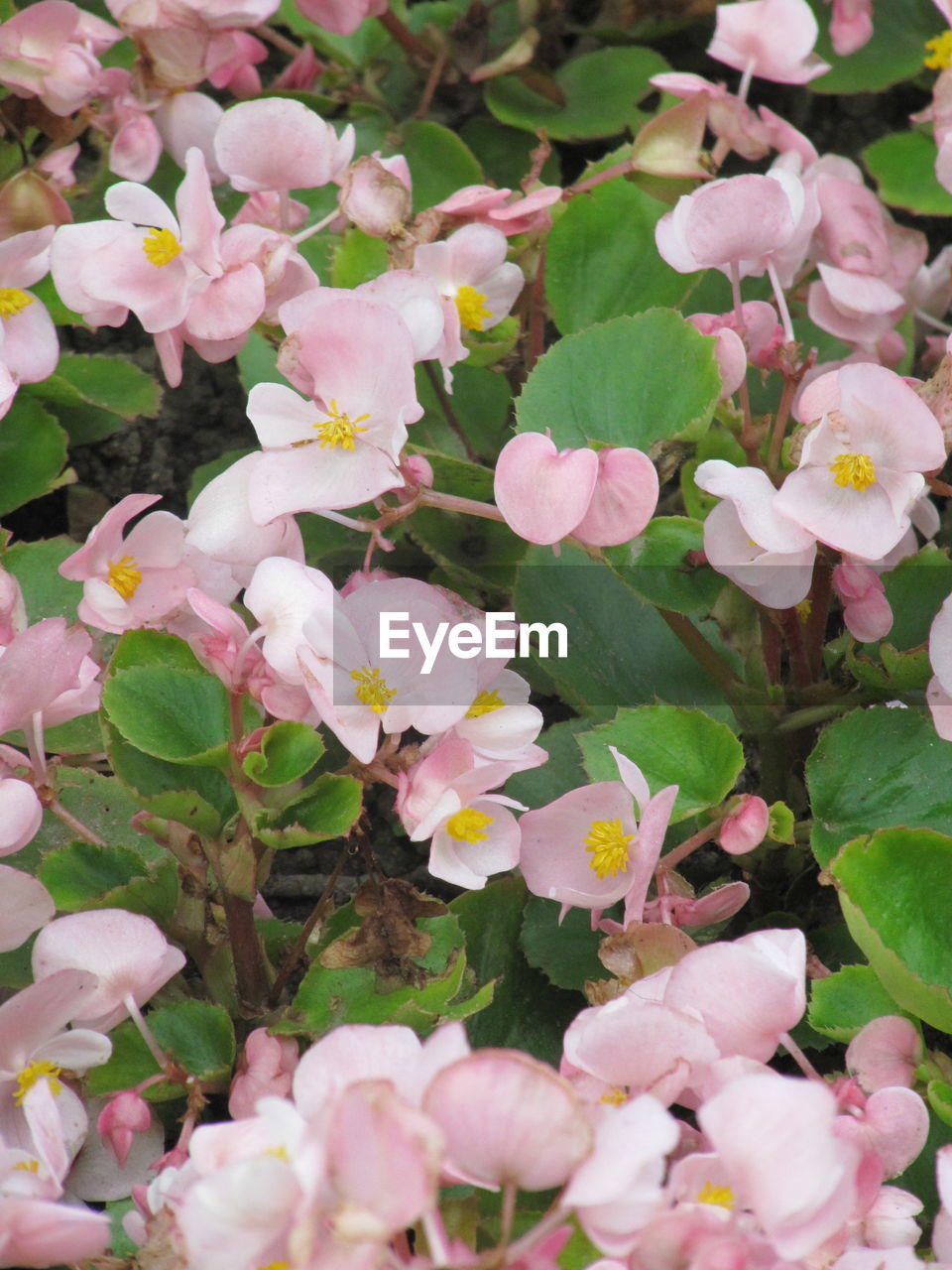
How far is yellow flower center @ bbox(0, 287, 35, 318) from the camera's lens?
958 mm

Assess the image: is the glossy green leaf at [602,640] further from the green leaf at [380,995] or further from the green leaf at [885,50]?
the green leaf at [885,50]

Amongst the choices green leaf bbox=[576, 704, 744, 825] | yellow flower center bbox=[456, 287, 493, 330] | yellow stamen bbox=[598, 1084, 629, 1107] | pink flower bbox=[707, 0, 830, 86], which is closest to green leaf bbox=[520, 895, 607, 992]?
green leaf bbox=[576, 704, 744, 825]

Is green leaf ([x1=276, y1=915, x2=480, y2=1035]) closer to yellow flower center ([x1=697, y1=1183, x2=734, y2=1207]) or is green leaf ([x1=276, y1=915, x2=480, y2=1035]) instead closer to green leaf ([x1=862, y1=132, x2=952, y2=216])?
yellow flower center ([x1=697, y1=1183, x2=734, y2=1207])

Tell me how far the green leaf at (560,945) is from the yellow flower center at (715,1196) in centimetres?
32

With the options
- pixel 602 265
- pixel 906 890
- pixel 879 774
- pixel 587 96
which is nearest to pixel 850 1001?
pixel 906 890

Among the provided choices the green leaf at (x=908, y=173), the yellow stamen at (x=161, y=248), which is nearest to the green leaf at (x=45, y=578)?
the yellow stamen at (x=161, y=248)

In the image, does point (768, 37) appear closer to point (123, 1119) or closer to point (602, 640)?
point (602, 640)

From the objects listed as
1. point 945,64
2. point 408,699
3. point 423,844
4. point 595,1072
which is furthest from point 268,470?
point 945,64

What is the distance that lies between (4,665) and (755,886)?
20.8 inches

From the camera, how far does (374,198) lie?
0.85 metres

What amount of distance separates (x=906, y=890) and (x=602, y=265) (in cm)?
61

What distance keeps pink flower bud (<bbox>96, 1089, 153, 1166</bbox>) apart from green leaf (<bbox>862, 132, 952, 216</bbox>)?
38.7 inches

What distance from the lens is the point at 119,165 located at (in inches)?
43.8

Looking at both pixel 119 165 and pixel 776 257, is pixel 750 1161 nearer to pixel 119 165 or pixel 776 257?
pixel 776 257
